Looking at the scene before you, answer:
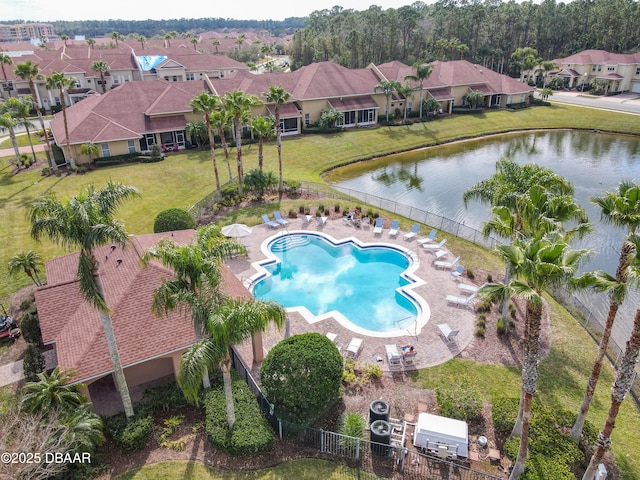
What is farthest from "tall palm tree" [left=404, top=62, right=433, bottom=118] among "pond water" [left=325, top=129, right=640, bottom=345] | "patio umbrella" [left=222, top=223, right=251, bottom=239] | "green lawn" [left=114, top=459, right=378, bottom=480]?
"green lawn" [left=114, top=459, right=378, bottom=480]

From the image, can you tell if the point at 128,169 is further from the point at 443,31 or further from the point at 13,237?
the point at 443,31

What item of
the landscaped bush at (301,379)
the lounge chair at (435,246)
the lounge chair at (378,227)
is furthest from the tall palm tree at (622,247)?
the lounge chair at (378,227)

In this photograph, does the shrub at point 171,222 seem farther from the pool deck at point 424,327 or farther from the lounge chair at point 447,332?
the lounge chair at point 447,332

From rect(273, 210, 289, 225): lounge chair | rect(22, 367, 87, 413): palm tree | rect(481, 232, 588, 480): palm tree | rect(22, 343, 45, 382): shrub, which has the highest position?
rect(481, 232, 588, 480): palm tree

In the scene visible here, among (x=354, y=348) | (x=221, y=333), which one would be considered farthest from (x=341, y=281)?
(x=221, y=333)

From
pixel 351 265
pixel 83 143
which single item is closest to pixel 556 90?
pixel 351 265

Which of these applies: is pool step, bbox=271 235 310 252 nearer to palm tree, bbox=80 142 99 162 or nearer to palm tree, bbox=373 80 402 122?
palm tree, bbox=80 142 99 162

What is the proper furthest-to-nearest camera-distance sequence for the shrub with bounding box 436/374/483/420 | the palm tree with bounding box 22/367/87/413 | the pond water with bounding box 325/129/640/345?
the pond water with bounding box 325/129/640/345
the shrub with bounding box 436/374/483/420
the palm tree with bounding box 22/367/87/413
